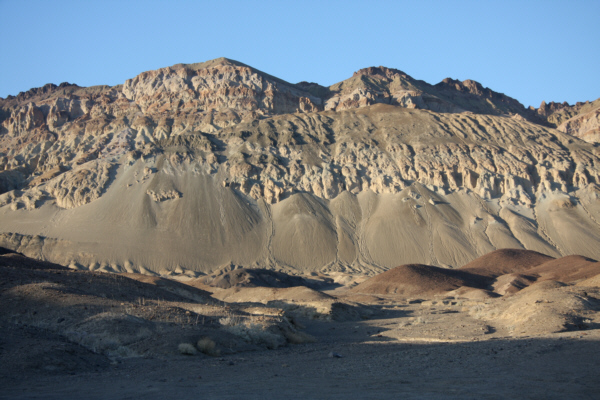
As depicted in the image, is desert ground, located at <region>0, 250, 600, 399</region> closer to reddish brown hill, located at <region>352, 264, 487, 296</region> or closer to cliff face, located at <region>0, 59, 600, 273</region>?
reddish brown hill, located at <region>352, 264, 487, 296</region>

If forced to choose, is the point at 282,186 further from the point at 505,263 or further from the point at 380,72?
the point at 380,72

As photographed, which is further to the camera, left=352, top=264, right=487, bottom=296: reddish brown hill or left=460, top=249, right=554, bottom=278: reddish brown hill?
left=460, top=249, right=554, bottom=278: reddish brown hill

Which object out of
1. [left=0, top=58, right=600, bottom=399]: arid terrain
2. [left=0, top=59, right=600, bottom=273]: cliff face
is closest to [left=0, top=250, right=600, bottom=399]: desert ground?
[left=0, top=58, right=600, bottom=399]: arid terrain

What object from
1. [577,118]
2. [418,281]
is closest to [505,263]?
[418,281]

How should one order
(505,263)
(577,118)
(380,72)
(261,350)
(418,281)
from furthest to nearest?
1. (380,72)
2. (577,118)
3. (505,263)
4. (418,281)
5. (261,350)

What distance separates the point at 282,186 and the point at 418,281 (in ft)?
133

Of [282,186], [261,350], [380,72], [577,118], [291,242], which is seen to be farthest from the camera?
[380,72]

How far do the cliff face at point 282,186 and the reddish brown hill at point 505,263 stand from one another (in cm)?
1004

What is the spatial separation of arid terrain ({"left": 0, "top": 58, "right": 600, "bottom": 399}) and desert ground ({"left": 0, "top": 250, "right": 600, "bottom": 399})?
0.10 meters

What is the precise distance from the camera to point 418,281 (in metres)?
53.9

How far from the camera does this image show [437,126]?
10244 cm

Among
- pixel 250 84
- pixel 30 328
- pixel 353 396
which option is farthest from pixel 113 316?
pixel 250 84

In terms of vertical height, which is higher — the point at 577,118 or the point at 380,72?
the point at 380,72

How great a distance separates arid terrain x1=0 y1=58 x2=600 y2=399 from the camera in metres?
12.4
